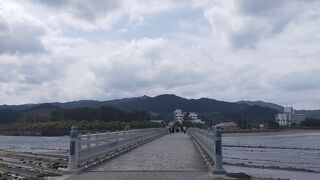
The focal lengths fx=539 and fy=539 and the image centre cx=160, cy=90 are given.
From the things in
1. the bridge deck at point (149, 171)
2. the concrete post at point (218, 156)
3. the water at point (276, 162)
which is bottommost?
the water at point (276, 162)

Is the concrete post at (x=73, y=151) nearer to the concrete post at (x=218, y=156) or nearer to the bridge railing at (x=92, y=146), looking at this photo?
the bridge railing at (x=92, y=146)

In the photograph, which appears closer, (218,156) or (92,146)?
(218,156)

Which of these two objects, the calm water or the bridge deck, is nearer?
the bridge deck

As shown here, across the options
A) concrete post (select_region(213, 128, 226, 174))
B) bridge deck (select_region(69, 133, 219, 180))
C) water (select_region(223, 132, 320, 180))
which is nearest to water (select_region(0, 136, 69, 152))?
water (select_region(223, 132, 320, 180))

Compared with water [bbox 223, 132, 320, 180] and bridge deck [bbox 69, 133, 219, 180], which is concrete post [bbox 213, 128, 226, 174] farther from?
water [bbox 223, 132, 320, 180]

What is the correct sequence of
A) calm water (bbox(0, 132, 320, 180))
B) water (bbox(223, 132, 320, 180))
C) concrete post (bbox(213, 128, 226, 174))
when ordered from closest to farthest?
concrete post (bbox(213, 128, 226, 174)) → water (bbox(223, 132, 320, 180)) → calm water (bbox(0, 132, 320, 180))

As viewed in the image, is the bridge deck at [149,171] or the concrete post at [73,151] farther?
the concrete post at [73,151]

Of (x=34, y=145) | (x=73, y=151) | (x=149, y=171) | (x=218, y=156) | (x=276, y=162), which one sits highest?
(x=73, y=151)

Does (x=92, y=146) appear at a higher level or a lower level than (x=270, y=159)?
higher

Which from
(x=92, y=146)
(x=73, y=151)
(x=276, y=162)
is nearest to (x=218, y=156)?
(x=73, y=151)

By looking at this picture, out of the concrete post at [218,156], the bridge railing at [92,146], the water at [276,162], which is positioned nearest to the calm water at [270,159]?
the water at [276,162]

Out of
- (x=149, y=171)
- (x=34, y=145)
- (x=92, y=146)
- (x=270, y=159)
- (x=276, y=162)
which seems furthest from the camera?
(x=34, y=145)

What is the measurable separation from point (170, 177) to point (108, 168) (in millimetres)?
3746

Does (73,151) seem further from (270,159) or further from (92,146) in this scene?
(270,159)
